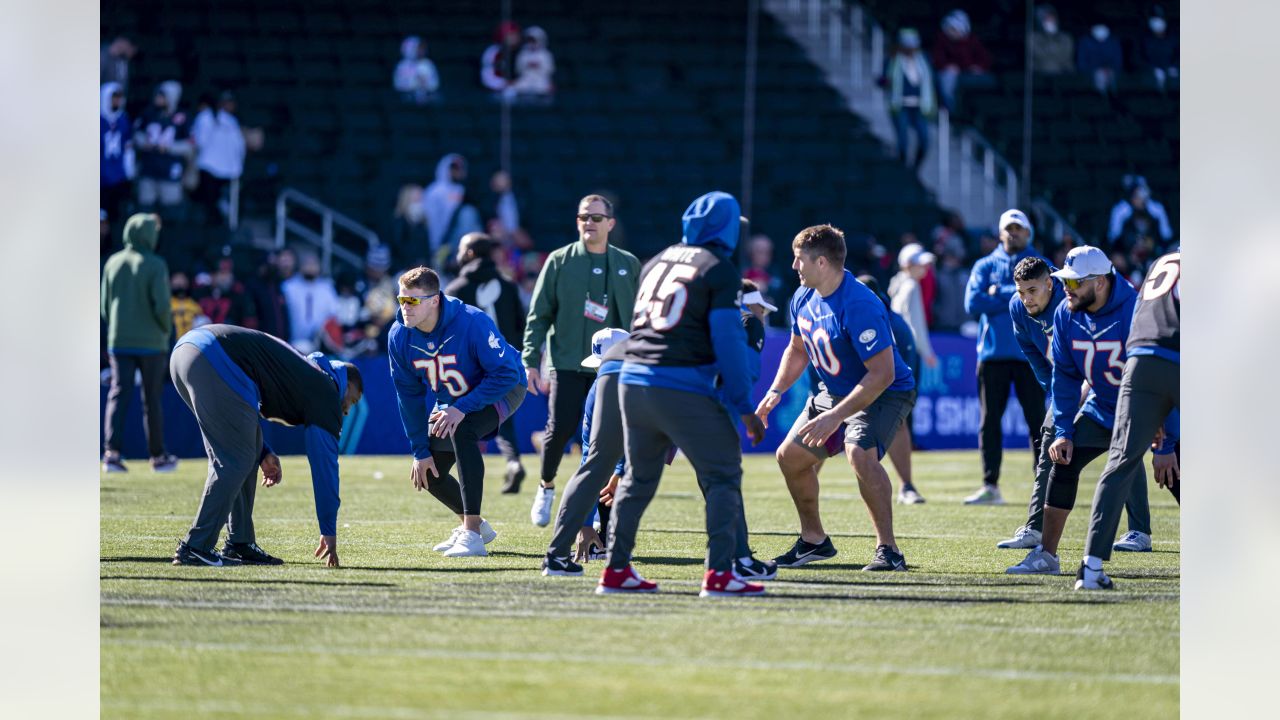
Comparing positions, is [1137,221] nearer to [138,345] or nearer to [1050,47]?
[1050,47]

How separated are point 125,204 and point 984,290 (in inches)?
494

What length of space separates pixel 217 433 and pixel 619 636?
302cm

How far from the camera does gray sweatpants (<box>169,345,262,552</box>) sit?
920 cm

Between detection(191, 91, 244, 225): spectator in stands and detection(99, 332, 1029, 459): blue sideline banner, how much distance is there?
14.6 feet

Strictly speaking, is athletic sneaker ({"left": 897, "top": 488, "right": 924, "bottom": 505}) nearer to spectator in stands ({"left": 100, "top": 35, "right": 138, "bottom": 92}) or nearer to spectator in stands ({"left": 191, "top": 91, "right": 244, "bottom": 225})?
spectator in stands ({"left": 191, "top": 91, "right": 244, "bottom": 225})

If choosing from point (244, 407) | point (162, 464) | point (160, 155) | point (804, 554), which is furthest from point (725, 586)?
point (160, 155)

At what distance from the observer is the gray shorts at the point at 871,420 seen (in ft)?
32.0

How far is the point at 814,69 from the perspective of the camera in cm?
2789

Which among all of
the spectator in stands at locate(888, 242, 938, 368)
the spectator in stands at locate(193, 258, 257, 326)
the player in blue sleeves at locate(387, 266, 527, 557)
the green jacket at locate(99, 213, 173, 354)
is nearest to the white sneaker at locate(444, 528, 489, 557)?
the player in blue sleeves at locate(387, 266, 527, 557)

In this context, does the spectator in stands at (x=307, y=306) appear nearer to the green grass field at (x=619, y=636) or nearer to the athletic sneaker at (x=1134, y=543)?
the green grass field at (x=619, y=636)

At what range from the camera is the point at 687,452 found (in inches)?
324

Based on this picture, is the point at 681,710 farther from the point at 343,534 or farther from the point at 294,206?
the point at 294,206
